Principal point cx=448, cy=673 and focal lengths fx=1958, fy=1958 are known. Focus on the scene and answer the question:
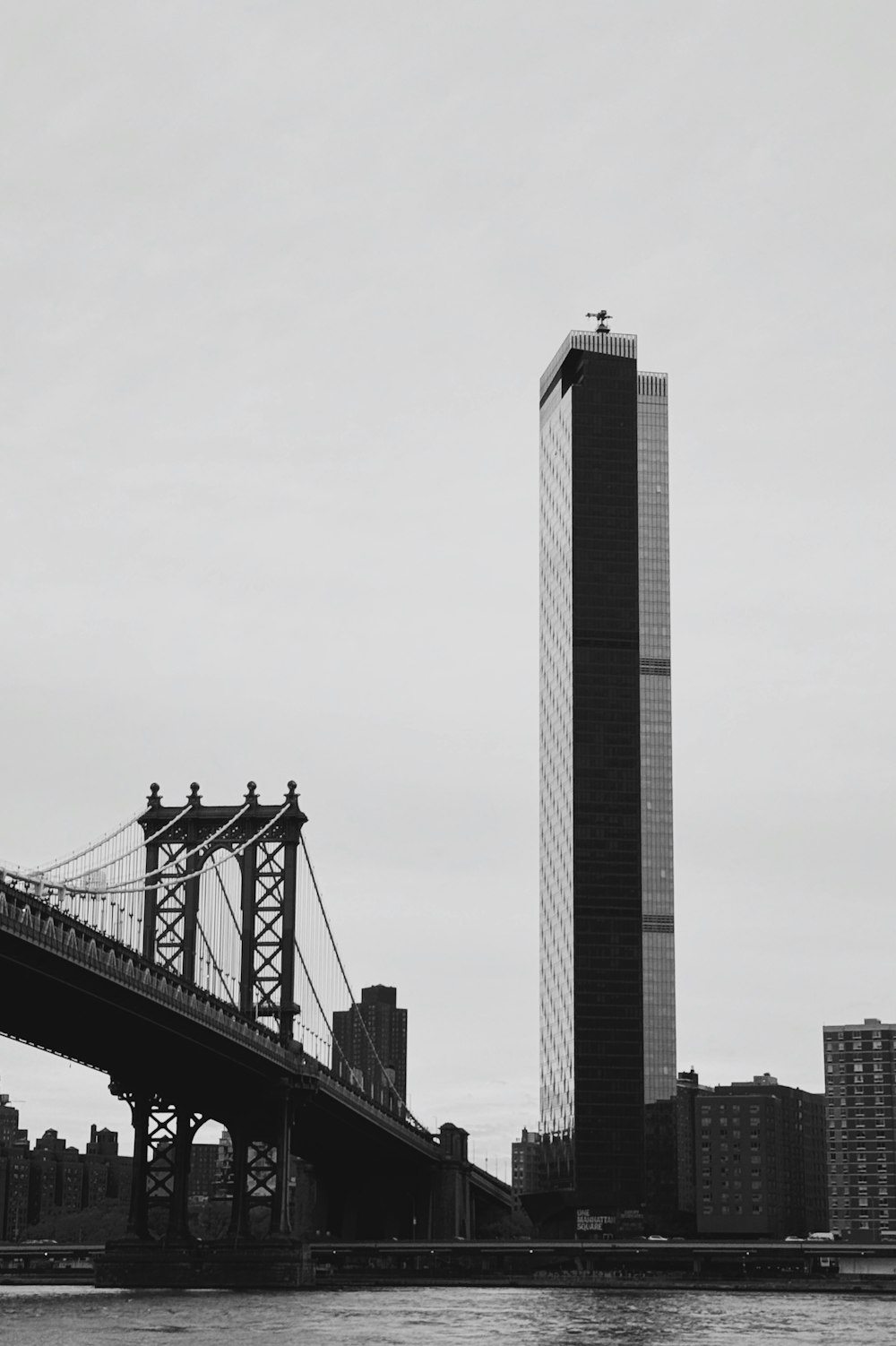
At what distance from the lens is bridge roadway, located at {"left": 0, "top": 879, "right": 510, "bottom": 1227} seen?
62.1m

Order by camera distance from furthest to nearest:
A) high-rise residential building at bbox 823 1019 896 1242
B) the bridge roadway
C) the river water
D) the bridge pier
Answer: high-rise residential building at bbox 823 1019 896 1242 → the bridge pier → the bridge roadway → the river water

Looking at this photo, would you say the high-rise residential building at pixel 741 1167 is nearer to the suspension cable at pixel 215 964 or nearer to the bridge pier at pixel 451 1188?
the bridge pier at pixel 451 1188

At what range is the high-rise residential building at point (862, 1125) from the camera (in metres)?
168

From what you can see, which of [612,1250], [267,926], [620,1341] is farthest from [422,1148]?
[620,1341]

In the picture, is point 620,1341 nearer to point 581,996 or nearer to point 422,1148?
point 422,1148

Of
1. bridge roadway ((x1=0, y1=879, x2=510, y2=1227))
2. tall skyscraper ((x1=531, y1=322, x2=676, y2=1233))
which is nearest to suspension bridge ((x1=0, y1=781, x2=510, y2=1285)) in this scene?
bridge roadway ((x1=0, y1=879, x2=510, y2=1227))

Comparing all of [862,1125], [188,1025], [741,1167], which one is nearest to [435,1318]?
[188,1025]

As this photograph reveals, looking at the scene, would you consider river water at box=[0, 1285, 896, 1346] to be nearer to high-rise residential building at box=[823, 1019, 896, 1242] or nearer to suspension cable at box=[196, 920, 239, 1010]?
suspension cable at box=[196, 920, 239, 1010]

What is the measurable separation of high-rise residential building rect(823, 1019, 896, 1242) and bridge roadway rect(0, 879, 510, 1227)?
66154 millimetres

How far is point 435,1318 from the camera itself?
230 ft

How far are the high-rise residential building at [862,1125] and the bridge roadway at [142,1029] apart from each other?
66154mm

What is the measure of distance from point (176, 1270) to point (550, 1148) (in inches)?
4135

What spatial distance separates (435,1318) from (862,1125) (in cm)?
11025

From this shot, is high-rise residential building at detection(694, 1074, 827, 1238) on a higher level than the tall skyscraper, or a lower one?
lower
